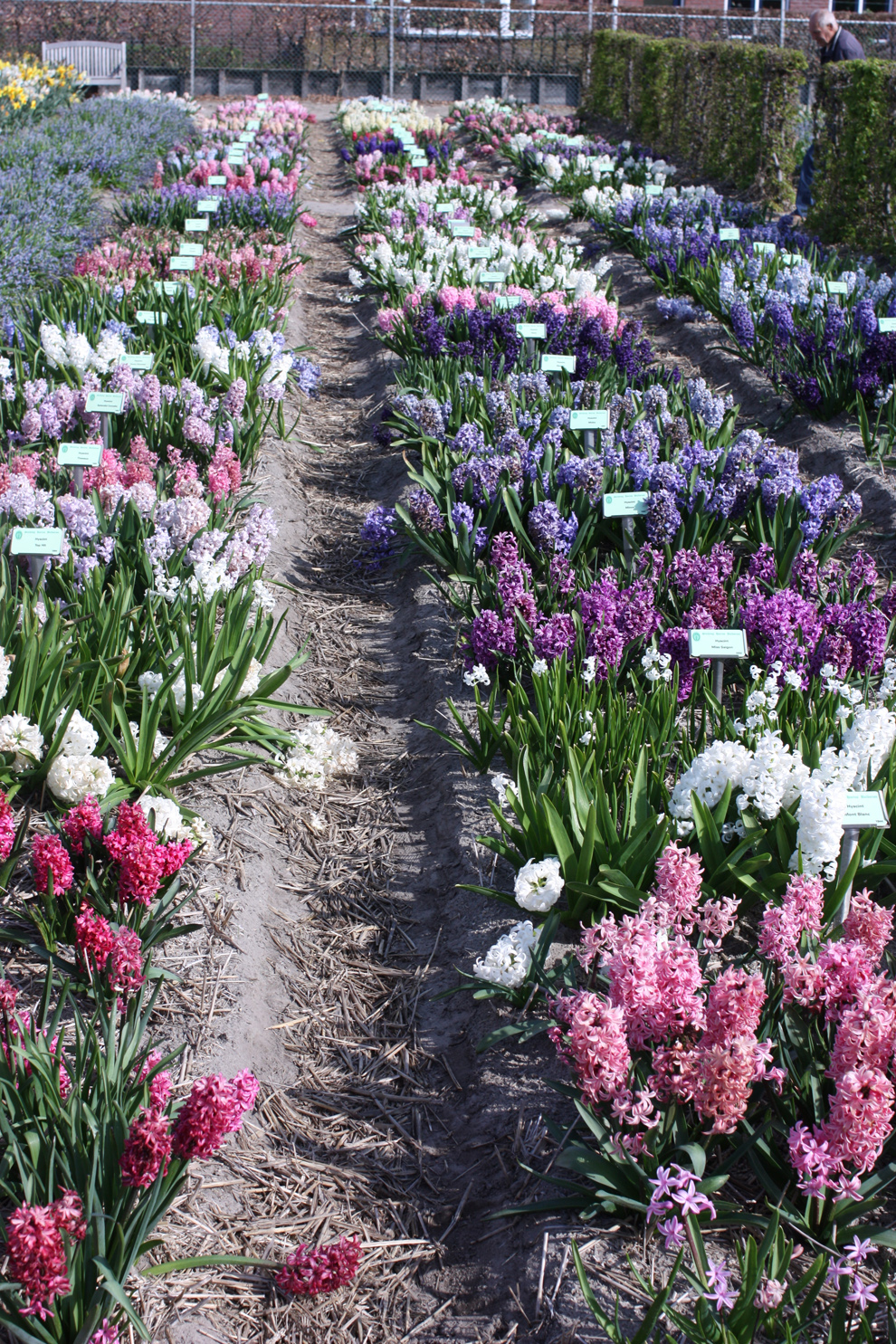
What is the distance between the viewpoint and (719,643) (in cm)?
326

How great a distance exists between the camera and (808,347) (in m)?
6.53

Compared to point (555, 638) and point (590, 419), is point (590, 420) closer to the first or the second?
point (590, 419)

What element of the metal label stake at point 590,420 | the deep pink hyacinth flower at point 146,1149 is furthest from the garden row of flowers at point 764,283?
the deep pink hyacinth flower at point 146,1149

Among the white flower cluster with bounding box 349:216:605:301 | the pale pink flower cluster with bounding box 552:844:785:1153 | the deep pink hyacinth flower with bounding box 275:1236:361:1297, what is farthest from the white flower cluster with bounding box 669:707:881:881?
the white flower cluster with bounding box 349:216:605:301

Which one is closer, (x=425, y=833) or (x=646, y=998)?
(x=646, y=998)

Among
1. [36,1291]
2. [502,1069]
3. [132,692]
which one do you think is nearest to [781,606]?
[502,1069]

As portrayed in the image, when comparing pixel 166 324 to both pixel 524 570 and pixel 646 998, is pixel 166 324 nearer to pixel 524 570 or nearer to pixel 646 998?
pixel 524 570

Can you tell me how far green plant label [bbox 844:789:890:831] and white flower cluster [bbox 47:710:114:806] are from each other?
186 cm

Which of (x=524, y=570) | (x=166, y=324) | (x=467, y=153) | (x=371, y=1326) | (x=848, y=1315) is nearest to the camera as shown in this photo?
(x=848, y=1315)

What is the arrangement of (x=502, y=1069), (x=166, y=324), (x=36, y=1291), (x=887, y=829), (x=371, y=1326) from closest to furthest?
(x=36, y=1291), (x=371, y=1326), (x=502, y=1069), (x=887, y=829), (x=166, y=324)

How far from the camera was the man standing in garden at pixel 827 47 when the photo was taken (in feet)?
37.3

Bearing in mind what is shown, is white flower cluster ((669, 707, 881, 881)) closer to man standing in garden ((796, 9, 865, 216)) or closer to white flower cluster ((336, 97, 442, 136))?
man standing in garden ((796, 9, 865, 216))

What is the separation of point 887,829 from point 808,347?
434 cm

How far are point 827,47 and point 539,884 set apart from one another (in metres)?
11.6
